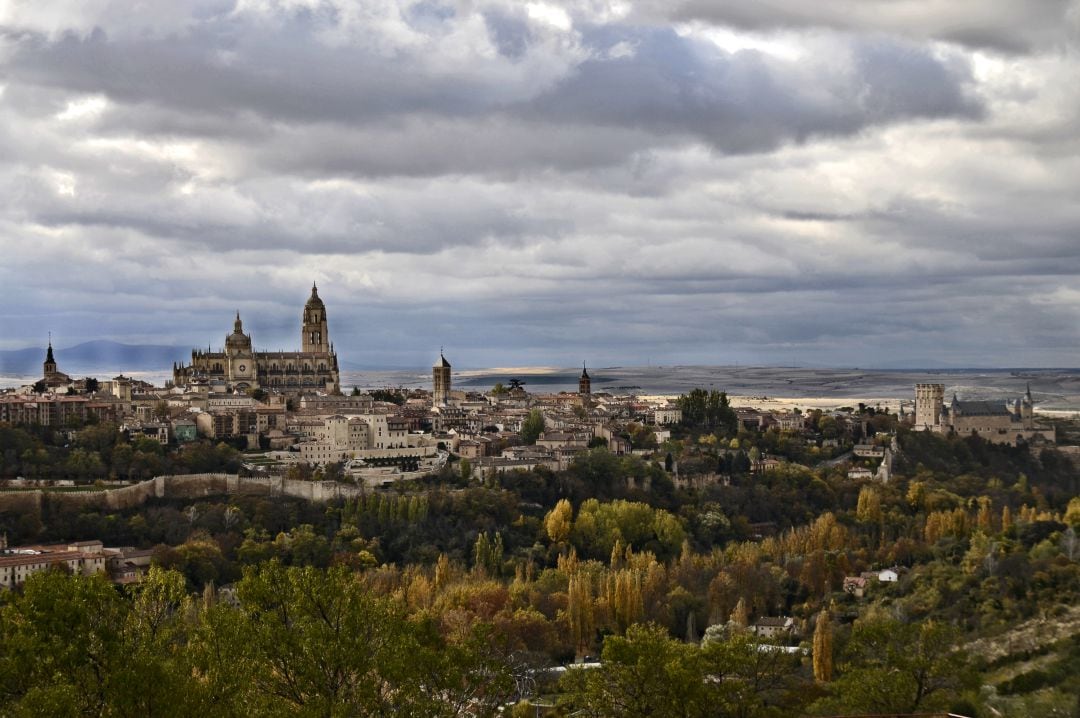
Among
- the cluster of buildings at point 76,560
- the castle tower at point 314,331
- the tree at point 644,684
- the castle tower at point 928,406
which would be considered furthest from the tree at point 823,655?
the castle tower at point 314,331

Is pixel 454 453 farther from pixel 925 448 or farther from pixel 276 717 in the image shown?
pixel 276 717

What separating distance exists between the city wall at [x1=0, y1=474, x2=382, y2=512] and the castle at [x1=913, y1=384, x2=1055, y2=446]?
35.4 metres

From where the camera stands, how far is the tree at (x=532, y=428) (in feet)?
197

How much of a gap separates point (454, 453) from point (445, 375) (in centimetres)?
2193

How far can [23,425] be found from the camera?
51562 millimetres

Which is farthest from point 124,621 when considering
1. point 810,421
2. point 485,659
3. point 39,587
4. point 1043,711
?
point 810,421

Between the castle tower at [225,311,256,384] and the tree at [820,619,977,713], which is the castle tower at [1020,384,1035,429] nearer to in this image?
the castle tower at [225,311,256,384]

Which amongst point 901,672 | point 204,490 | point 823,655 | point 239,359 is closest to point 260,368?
point 239,359

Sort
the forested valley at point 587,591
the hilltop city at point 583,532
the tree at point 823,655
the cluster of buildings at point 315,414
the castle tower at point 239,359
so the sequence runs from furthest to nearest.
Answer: the castle tower at point 239,359, the cluster of buildings at point 315,414, the tree at point 823,655, the hilltop city at point 583,532, the forested valley at point 587,591

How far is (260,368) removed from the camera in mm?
78000

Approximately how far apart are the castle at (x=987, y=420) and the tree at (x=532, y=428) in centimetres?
2066

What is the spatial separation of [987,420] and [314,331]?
4041 centimetres

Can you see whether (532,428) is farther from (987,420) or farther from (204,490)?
(987,420)

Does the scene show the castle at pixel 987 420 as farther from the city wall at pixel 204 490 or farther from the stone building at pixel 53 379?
the stone building at pixel 53 379
